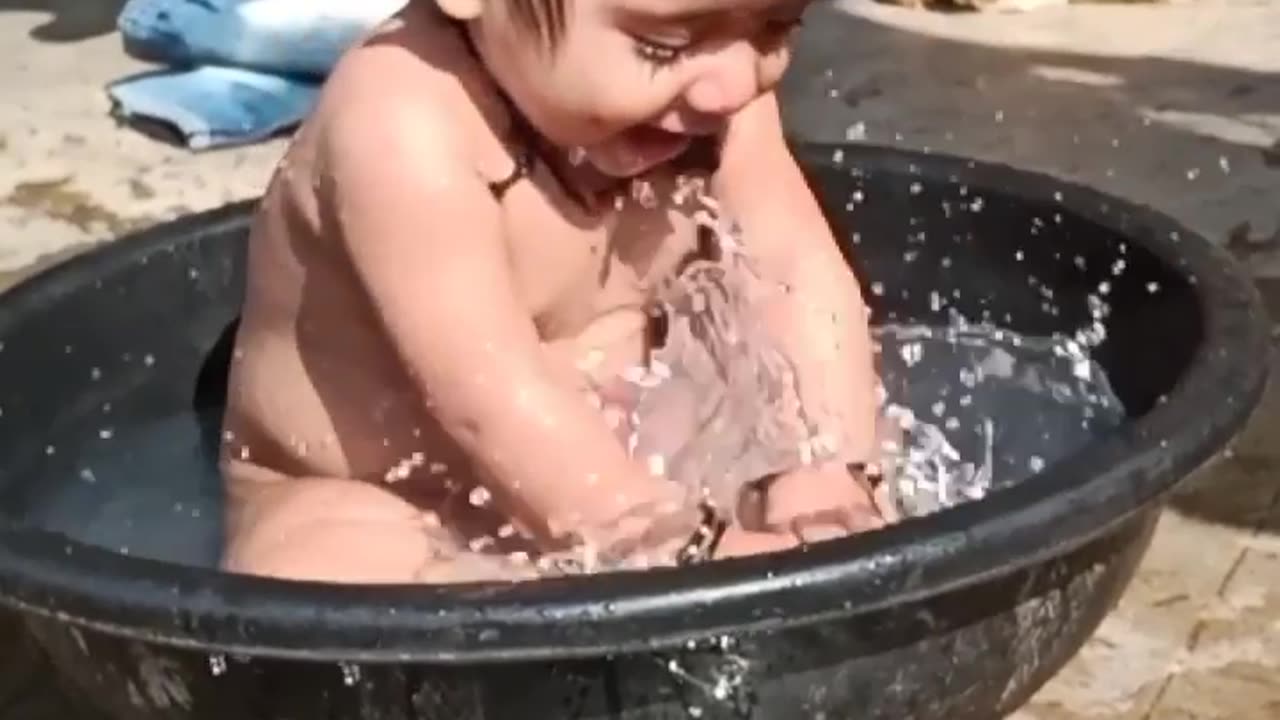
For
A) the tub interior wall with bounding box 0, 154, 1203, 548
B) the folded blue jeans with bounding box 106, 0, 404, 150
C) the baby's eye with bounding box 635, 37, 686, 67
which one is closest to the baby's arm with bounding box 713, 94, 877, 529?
the tub interior wall with bounding box 0, 154, 1203, 548

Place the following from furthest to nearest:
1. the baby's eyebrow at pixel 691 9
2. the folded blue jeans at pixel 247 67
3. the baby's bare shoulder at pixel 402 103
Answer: the folded blue jeans at pixel 247 67 → the baby's bare shoulder at pixel 402 103 → the baby's eyebrow at pixel 691 9

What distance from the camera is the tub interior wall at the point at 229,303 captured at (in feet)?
3.58

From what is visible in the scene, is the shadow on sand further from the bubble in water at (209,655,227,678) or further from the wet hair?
the bubble in water at (209,655,227,678)

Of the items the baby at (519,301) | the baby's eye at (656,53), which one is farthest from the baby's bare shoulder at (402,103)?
the baby's eye at (656,53)

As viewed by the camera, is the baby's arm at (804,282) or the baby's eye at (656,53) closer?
the baby's eye at (656,53)

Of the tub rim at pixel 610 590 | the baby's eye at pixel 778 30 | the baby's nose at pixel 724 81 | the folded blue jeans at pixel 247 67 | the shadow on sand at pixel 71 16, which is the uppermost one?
the baby's eye at pixel 778 30

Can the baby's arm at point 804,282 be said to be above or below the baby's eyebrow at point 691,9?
below

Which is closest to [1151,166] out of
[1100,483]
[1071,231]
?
[1071,231]

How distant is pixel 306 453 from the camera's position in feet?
3.44

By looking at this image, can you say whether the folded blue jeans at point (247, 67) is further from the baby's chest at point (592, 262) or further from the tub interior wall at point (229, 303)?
the baby's chest at point (592, 262)

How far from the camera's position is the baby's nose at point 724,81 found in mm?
851

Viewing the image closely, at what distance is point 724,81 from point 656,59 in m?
0.03

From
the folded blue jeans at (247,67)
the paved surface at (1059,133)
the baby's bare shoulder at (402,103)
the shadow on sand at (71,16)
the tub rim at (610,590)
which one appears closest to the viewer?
the tub rim at (610,590)

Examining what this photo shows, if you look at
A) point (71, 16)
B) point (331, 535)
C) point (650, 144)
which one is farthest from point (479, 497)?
point (71, 16)
